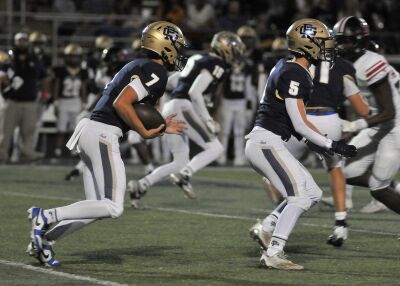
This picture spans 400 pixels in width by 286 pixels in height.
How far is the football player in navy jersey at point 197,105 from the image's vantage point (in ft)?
36.8

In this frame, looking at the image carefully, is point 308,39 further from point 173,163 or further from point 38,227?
point 173,163

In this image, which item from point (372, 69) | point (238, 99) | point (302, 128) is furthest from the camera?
point (238, 99)

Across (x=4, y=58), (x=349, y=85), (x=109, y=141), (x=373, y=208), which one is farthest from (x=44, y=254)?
(x=4, y=58)

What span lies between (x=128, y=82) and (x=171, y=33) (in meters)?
0.52

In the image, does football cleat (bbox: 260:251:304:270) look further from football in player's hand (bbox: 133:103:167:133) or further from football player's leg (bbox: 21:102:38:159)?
football player's leg (bbox: 21:102:38:159)

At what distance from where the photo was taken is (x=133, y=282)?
660 centimetres

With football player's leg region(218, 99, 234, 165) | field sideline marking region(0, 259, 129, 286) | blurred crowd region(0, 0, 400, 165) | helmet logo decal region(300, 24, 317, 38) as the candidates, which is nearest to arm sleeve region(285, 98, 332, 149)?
helmet logo decal region(300, 24, 317, 38)

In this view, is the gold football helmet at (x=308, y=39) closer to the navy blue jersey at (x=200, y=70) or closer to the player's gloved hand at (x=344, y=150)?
the player's gloved hand at (x=344, y=150)

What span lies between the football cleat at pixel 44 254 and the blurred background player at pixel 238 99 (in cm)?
993

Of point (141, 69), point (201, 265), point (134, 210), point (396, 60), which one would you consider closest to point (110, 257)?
point (201, 265)

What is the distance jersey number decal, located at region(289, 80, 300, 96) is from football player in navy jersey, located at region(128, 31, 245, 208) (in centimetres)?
409

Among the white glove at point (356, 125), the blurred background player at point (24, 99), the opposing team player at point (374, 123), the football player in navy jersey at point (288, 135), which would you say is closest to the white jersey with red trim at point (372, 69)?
the opposing team player at point (374, 123)

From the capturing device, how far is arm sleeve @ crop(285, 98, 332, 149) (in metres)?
7.01

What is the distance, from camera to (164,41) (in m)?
7.39
